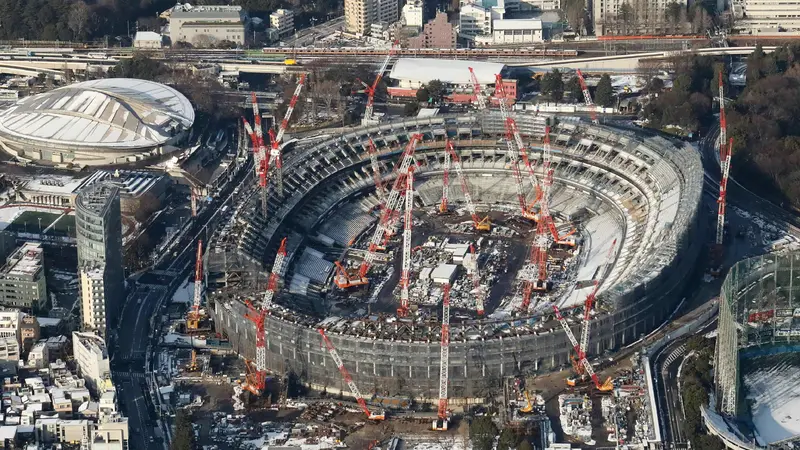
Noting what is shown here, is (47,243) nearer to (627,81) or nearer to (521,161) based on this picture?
(521,161)

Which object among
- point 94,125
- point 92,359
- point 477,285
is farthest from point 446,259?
point 94,125

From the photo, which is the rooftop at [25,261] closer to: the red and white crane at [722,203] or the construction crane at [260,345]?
the construction crane at [260,345]

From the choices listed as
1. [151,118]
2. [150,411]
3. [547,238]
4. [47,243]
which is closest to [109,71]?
[151,118]

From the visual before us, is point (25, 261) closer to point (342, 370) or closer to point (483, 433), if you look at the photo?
point (342, 370)

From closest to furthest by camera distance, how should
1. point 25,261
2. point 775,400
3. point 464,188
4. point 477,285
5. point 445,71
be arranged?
point 775,400 → point 25,261 → point 477,285 → point 464,188 → point 445,71

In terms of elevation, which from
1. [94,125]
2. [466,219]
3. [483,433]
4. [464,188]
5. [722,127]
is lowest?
[483,433]

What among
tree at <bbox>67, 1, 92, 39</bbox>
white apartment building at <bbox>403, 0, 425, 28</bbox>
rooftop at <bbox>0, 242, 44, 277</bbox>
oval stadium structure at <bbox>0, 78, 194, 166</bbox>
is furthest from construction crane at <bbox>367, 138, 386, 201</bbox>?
tree at <bbox>67, 1, 92, 39</bbox>
